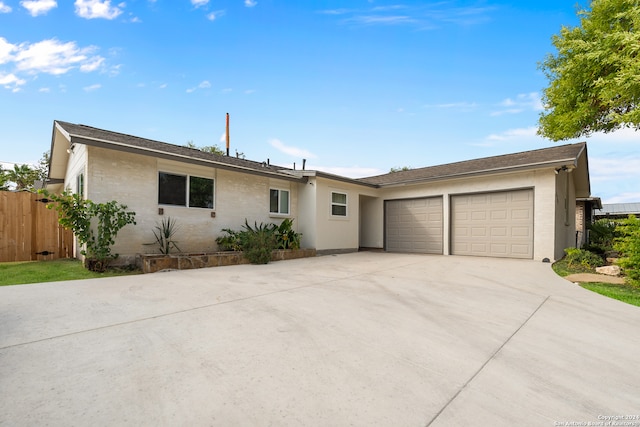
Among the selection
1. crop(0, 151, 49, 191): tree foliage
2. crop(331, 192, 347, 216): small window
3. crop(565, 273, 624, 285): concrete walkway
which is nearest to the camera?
crop(565, 273, 624, 285): concrete walkway

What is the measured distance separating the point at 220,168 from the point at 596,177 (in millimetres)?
18182

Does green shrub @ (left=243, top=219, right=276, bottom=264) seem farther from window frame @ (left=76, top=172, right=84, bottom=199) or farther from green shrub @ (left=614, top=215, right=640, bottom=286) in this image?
green shrub @ (left=614, top=215, right=640, bottom=286)

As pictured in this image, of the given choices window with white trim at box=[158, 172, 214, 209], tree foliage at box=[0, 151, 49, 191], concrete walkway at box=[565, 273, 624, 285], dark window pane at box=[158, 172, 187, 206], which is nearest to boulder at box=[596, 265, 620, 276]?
concrete walkway at box=[565, 273, 624, 285]

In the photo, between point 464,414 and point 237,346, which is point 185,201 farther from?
point 464,414

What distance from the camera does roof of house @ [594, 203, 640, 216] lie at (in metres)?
26.1

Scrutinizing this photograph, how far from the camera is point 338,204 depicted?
41.2 feet

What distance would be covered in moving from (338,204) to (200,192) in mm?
5605

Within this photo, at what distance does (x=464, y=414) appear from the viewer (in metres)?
1.85

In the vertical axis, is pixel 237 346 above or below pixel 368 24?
below

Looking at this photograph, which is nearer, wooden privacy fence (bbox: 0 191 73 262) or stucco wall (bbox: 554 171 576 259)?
wooden privacy fence (bbox: 0 191 73 262)

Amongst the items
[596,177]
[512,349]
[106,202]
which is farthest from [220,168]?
[596,177]

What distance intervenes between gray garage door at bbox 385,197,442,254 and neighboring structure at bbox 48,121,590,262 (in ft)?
0.15

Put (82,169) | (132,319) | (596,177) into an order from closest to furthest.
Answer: (132,319), (82,169), (596,177)

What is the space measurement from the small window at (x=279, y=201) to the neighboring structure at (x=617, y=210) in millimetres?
27695
